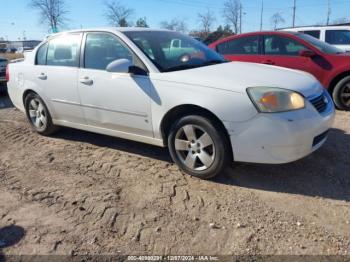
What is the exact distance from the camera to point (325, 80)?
653cm

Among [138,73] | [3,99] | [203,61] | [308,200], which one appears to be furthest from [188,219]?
[3,99]

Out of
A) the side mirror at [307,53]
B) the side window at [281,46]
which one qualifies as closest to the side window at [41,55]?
the side window at [281,46]

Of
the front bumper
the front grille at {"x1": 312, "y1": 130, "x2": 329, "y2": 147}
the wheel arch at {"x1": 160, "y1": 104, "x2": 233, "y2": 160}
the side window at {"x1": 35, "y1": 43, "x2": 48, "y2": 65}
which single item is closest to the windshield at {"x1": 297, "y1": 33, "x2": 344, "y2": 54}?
the front grille at {"x1": 312, "y1": 130, "x2": 329, "y2": 147}

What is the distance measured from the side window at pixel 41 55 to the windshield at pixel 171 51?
1654 millimetres

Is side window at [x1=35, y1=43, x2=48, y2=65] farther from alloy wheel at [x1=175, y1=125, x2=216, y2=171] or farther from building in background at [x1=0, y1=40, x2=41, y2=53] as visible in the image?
building in background at [x1=0, y1=40, x2=41, y2=53]

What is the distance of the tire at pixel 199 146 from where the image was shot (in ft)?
11.6

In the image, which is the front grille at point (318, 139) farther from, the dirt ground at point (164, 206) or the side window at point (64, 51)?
the side window at point (64, 51)

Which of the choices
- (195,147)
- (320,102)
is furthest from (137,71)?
(320,102)

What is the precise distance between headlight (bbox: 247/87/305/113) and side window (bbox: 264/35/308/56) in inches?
151

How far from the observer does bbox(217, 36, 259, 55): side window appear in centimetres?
736

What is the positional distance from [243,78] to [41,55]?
332 centimetres

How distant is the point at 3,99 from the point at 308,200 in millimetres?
9036

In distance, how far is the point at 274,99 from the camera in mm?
3322

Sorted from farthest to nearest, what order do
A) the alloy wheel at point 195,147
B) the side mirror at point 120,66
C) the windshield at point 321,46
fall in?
the windshield at point 321,46 → the side mirror at point 120,66 → the alloy wheel at point 195,147
